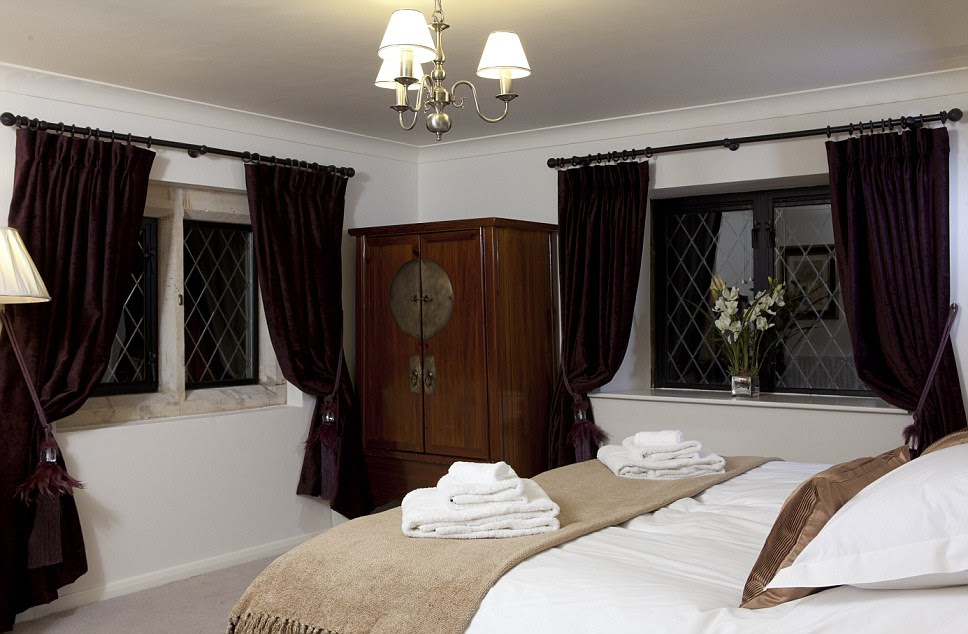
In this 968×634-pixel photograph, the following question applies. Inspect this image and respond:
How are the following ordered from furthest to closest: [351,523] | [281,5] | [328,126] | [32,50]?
1. [328,126]
2. [32,50]
3. [281,5]
4. [351,523]

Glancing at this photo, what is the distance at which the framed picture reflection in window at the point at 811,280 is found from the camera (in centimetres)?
470

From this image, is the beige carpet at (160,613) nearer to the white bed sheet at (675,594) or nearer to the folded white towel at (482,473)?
the folded white towel at (482,473)

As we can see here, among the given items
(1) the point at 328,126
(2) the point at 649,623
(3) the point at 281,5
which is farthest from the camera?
(1) the point at 328,126

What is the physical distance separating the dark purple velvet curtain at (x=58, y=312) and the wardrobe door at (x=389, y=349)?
136 cm

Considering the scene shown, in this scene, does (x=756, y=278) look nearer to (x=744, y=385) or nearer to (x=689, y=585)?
(x=744, y=385)

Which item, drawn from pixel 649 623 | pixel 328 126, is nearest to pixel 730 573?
pixel 649 623

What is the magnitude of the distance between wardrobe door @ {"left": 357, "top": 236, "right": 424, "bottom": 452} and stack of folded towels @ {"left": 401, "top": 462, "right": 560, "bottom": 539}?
2358 mm

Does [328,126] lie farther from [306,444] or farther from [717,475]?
[717,475]

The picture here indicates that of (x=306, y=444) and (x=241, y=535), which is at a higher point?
(x=306, y=444)

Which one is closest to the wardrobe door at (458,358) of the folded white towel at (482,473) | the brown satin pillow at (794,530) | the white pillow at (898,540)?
the folded white towel at (482,473)

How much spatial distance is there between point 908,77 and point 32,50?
12.1 feet

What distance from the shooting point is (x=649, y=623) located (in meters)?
1.77

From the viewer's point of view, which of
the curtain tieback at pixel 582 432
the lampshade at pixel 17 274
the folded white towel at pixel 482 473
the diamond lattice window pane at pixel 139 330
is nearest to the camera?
the folded white towel at pixel 482 473

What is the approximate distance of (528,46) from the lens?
11.5ft
